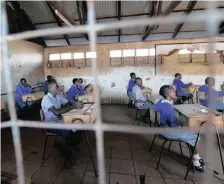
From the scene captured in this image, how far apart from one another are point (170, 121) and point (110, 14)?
4124 millimetres

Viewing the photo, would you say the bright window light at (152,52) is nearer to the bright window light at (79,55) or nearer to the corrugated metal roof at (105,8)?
the corrugated metal roof at (105,8)

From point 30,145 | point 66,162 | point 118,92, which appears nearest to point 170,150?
point 66,162

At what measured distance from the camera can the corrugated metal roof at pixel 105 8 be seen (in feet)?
15.9

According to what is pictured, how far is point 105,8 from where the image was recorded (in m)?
5.02

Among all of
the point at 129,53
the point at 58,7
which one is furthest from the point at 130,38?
the point at 58,7

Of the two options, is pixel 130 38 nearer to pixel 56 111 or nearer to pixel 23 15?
A: pixel 23 15

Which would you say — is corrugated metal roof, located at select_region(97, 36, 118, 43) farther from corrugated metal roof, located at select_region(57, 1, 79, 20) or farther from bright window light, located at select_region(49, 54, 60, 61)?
bright window light, located at select_region(49, 54, 60, 61)

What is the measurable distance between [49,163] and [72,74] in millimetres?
5012

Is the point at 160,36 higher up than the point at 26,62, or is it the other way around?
the point at 160,36

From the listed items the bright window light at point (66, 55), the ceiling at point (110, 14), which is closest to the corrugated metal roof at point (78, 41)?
the ceiling at point (110, 14)

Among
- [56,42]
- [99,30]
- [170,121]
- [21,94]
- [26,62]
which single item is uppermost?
[56,42]

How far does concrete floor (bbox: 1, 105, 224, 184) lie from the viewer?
2084 millimetres

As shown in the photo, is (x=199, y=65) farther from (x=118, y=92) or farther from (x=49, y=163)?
(x=49, y=163)

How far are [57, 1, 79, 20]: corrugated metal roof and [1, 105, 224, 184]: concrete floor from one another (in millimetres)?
3628
